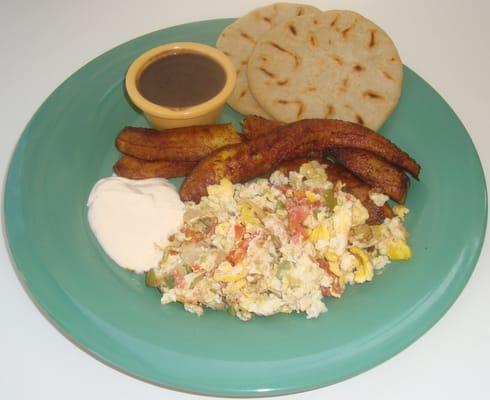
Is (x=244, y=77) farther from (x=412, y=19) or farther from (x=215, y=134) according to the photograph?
(x=412, y=19)

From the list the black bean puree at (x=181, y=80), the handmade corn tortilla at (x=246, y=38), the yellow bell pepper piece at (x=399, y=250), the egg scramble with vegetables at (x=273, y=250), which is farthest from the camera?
the handmade corn tortilla at (x=246, y=38)

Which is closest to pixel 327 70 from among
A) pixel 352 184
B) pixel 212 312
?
pixel 352 184

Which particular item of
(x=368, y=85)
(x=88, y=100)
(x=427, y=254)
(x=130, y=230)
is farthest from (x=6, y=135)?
(x=427, y=254)

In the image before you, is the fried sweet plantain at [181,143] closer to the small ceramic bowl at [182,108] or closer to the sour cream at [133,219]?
the small ceramic bowl at [182,108]

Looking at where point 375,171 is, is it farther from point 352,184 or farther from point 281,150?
point 281,150

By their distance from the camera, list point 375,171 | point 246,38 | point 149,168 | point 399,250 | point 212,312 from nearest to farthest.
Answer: point 212,312, point 399,250, point 375,171, point 149,168, point 246,38

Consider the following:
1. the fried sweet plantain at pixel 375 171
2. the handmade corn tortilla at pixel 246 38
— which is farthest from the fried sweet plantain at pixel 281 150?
the handmade corn tortilla at pixel 246 38
